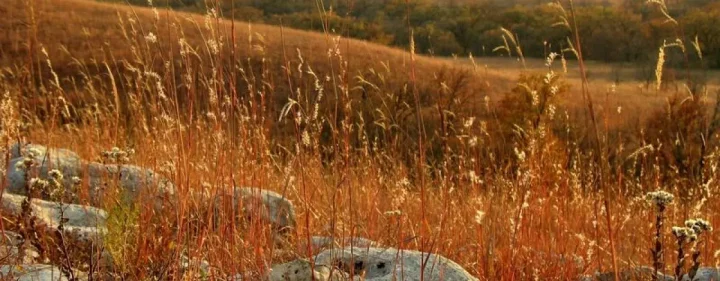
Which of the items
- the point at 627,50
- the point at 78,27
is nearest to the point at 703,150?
the point at 78,27

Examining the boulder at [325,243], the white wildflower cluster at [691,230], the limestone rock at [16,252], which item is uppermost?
the white wildflower cluster at [691,230]

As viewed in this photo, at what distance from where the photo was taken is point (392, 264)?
271cm

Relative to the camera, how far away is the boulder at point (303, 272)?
8.22 ft

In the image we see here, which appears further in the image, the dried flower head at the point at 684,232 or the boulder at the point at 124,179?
the boulder at the point at 124,179

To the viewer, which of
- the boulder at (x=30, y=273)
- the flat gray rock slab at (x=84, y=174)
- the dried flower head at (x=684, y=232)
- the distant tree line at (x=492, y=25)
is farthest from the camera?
the distant tree line at (x=492, y=25)

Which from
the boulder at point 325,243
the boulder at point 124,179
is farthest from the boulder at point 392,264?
the boulder at point 124,179

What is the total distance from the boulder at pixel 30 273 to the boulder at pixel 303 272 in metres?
0.64

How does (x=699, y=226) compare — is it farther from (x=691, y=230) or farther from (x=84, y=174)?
(x=84, y=174)

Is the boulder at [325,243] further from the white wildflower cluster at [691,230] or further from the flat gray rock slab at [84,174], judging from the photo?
the white wildflower cluster at [691,230]

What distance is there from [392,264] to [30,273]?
3.63ft

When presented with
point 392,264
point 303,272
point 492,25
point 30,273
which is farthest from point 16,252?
point 492,25

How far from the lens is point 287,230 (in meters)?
3.67

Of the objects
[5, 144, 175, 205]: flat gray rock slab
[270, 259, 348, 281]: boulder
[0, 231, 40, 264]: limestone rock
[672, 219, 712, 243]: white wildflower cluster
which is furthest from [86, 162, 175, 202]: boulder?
[672, 219, 712, 243]: white wildflower cluster

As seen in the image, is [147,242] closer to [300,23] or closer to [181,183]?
[181,183]
